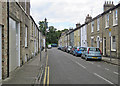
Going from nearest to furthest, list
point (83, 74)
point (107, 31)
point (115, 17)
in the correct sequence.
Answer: point (83, 74)
point (115, 17)
point (107, 31)

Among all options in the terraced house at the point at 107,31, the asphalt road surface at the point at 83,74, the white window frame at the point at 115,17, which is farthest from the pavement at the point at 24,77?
the white window frame at the point at 115,17

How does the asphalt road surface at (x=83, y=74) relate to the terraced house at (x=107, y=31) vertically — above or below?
below

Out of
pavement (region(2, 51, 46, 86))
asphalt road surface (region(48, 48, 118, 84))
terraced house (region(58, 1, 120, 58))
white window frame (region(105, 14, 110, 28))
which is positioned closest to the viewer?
pavement (region(2, 51, 46, 86))

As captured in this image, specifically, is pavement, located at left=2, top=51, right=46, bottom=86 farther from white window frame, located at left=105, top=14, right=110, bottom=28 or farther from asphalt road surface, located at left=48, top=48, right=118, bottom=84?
white window frame, located at left=105, top=14, right=110, bottom=28

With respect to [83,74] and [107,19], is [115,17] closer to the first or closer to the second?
[107,19]

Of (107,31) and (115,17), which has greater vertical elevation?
(115,17)

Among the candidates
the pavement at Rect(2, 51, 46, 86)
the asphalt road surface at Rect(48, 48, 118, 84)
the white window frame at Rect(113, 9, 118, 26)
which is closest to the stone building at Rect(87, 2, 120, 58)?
the white window frame at Rect(113, 9, 118, 26)

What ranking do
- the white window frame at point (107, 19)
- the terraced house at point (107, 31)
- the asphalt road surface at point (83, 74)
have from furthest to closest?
the white window frame at point (107, 19), the terraced house at point (107, 31), the asphalt road surface at point (83, 74)

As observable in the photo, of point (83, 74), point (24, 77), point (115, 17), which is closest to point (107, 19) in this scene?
point (115, 17)

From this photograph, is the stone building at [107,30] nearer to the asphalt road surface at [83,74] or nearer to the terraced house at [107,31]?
the terraced house at [107,31]

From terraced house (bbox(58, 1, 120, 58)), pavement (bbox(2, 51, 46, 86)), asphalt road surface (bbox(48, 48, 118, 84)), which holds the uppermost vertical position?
terraced house (bbox(58, 1, 120, 58))

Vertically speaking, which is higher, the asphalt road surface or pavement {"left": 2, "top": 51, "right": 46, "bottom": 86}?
pavement {"left": 2, "top": 51, "right": 46, "bottom": 86}

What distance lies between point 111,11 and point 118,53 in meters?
5.84

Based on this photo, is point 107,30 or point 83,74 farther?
point 107,30
